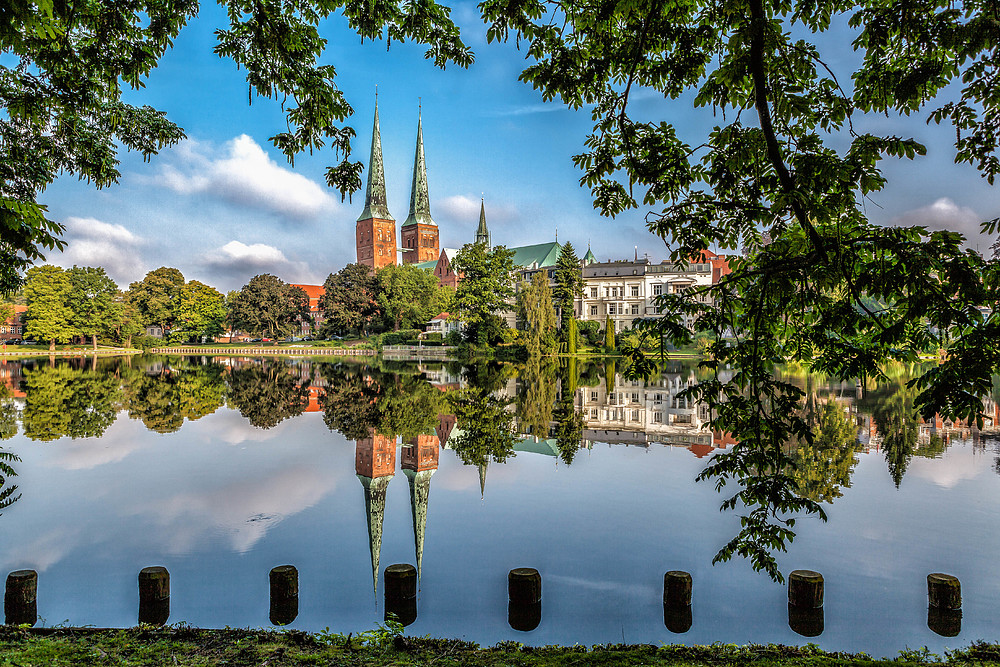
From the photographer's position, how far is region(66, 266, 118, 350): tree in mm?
64750

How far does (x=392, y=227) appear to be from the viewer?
113 m

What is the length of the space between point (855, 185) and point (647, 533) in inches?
233

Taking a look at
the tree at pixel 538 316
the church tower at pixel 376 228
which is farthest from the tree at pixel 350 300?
the church tower at pixel 376 228

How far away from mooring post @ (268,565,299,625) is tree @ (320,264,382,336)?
63499mm

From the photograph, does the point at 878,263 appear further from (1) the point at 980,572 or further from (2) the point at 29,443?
(2) the point at 29,443

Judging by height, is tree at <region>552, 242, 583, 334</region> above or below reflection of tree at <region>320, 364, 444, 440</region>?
above

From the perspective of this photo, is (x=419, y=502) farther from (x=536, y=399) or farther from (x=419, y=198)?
(x=419, y=198)

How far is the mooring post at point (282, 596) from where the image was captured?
5.61 metres

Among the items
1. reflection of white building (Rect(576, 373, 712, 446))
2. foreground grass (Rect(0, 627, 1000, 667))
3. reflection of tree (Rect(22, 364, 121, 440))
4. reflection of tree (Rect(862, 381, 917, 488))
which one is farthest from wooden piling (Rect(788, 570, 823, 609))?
reflection of tree (Rect(22, 364, 121, 440))

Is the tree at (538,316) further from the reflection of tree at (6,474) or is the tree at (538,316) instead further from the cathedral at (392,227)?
the cathedral at (392,227)

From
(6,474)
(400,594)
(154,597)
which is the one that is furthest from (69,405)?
(400,594)

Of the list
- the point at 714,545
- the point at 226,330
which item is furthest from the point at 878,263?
the point at 226,330

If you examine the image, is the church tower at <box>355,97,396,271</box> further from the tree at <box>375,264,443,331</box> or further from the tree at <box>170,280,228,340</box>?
the tree at <box>375,264,443,331</box>

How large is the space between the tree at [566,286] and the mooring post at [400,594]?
2158 inches
